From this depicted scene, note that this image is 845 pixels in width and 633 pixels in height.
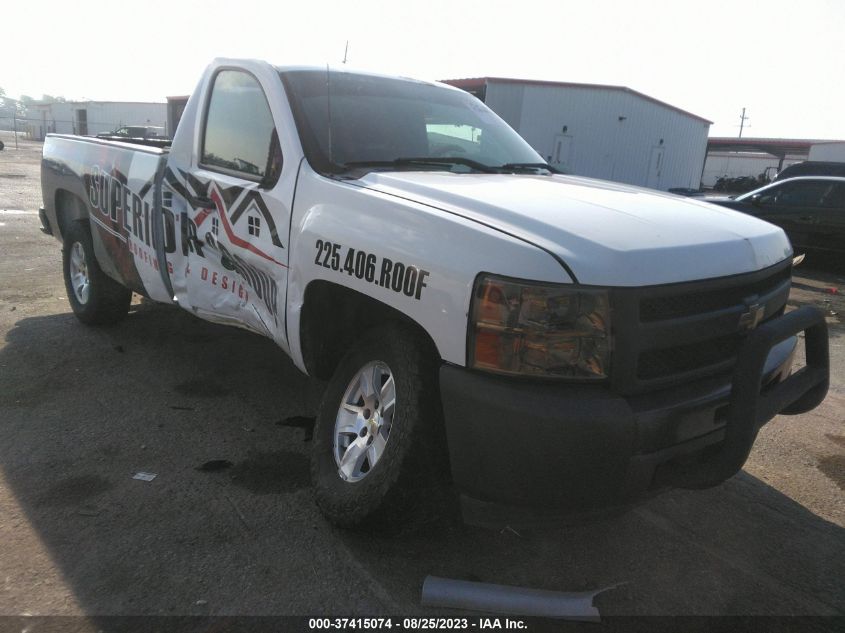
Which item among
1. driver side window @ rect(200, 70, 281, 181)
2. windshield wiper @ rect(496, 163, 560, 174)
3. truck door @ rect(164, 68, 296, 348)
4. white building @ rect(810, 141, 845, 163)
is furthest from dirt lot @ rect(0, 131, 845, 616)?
white building @ rect(810, 141, 845, 163)

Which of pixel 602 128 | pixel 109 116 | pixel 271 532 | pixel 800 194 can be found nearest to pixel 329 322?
pixel 271 532

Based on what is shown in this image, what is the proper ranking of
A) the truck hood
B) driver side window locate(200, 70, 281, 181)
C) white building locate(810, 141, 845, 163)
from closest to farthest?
the truck hood → driver side window locate(200, 70, 281, 181) → white building locate(810, 141, 845, 163)

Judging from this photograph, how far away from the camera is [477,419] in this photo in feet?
6.72

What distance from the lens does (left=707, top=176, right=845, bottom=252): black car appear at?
412 inches

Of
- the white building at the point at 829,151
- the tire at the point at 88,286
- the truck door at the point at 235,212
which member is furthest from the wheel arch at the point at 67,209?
the white building at the point at 829,151

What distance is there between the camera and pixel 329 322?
9.66ft

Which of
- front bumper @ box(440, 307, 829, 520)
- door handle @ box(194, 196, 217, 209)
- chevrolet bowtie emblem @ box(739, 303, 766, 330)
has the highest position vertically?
door handle @ box(194, 196, 217, 209)

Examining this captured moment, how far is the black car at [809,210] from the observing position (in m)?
10.5

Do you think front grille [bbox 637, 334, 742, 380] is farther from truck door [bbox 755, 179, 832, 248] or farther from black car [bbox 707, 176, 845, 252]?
truck door [bbox 755, 179, 832, 248]

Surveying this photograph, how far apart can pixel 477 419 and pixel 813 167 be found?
832 inches

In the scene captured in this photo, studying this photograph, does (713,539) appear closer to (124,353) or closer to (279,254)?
(279,254)

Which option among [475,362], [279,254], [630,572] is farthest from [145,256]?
[630,572]

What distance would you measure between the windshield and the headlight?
4.07 ft

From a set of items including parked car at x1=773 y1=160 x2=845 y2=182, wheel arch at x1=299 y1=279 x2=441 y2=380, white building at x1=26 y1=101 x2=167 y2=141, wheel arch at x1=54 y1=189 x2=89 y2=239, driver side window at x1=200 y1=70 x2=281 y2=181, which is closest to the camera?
wheel arch at x1=299 y1=279 x2=441 y2=380
